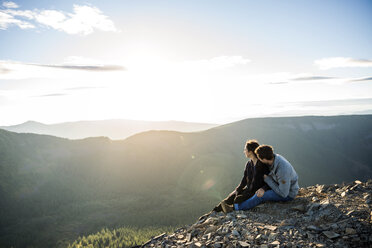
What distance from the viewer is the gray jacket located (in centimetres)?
688

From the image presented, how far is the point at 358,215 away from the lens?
18.4ft

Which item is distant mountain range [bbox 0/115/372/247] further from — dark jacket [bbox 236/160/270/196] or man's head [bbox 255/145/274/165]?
man's head [bbox 255/145/274/165]

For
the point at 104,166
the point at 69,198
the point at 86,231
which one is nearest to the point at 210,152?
the point at 104,166

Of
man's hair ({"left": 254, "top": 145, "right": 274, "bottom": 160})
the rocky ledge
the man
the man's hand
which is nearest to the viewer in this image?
the rocky ledge

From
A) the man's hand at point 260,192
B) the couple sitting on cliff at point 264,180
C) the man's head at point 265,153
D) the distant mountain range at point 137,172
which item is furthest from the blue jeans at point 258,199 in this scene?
the distant mountain range at point 137,172

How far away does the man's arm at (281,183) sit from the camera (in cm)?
689

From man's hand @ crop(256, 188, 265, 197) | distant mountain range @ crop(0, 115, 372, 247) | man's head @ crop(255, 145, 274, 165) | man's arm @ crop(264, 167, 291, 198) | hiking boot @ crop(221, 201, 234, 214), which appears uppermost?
man's head @ crop(255, 145, 274, 165)

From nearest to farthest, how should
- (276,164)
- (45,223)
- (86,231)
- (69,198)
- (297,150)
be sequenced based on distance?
(276,164), (86,231), (45,223), (69,198), (297,150)

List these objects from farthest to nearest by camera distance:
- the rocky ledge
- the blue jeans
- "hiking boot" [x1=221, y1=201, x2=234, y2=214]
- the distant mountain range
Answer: the distant mountain range, "hiking boot" [x1=221, y1=201, x2=234, y2=214], the blue jeans, the rocky ledge

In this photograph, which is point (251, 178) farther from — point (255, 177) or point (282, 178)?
point (282, 178)

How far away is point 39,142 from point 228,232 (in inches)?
3056

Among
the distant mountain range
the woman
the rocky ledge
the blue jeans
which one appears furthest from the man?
the distant mountain range

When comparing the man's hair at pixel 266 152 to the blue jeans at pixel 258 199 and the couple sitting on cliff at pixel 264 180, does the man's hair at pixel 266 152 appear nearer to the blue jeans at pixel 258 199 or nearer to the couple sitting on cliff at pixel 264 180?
the couple sitting on cliff at pixel 264 180

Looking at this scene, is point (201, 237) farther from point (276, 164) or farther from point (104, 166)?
point (104, 166)
